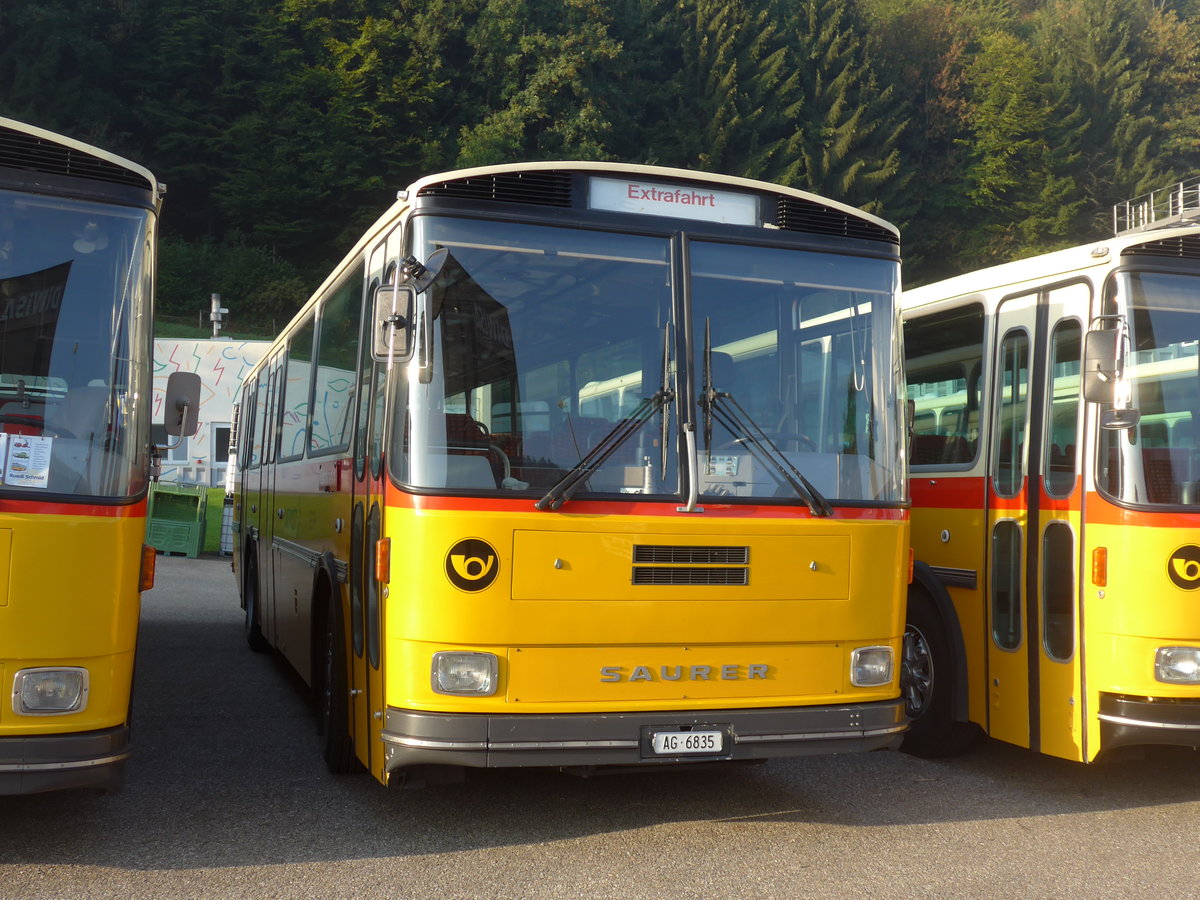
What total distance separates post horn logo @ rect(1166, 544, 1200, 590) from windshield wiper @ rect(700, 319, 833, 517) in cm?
179

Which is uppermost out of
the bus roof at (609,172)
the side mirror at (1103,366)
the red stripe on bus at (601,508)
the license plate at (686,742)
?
the bus roof at (609,172)

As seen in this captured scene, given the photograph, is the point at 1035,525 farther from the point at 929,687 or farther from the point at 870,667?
the point at 870,667

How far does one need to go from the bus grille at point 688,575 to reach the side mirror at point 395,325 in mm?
1403

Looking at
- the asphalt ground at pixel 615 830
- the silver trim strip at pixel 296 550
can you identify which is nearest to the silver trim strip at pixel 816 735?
the asphalt ground at pixel 615 830

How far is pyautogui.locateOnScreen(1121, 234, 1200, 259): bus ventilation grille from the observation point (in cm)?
645

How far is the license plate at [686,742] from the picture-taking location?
18.0 feet

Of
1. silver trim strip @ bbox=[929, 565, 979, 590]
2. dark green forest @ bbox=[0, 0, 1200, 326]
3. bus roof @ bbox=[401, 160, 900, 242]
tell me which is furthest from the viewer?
dark green forest @ bbox=[0, 0, 1200, 326]

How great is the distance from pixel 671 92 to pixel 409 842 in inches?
2642

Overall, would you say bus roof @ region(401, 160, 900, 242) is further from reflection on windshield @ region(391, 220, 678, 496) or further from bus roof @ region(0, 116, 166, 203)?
bus roof @ region(0, 116, 166, 203)

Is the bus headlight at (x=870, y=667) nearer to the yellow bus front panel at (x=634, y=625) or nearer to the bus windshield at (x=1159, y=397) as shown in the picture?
the yellow bus front panel at (x=634, y=625)

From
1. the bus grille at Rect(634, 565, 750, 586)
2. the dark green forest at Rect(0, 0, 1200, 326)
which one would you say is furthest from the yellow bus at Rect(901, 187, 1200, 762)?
the dark green forest at Rect(0, 0, 1200, 326)

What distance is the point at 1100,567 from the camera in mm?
6340

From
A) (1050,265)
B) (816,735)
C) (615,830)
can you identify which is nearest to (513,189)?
(816,735)

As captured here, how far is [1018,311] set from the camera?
7.35 metres
